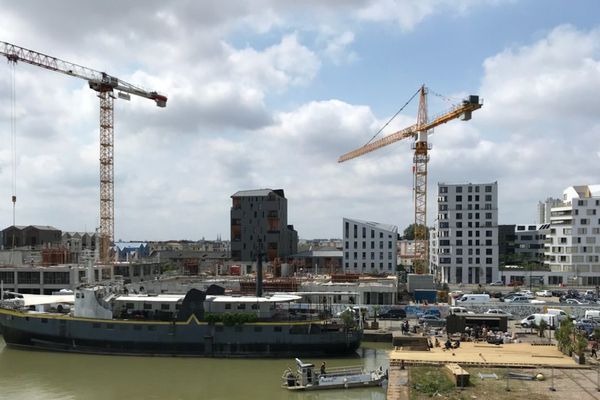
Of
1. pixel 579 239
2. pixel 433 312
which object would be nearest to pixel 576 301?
pixel 433 312

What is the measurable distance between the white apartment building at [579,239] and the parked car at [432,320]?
38.8m

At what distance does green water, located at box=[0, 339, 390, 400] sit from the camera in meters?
29.2

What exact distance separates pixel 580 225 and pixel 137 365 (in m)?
63.4

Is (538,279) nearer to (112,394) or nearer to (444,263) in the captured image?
(444,263)

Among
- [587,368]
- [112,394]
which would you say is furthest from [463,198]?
[112,394]

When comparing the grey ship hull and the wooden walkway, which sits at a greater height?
the wooden walkway

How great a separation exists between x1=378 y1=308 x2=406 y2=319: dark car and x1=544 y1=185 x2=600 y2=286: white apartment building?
3779cm

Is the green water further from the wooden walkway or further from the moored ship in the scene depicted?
the wooden walkway

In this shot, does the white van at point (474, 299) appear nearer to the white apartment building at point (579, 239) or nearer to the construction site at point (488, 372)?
the construction site at point (488, 372)

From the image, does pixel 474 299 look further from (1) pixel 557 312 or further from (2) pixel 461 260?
(2) pixel 461 260

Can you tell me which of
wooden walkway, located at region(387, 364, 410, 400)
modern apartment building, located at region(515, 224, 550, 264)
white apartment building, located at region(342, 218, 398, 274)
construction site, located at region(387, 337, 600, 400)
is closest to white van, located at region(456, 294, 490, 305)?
construction site, located at region(387, 337, 600, 400)

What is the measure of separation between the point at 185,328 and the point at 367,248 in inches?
1625

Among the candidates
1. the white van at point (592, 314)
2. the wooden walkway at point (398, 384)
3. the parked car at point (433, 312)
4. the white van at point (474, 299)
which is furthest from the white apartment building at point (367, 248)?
the wooden walkway at point (398, 384)

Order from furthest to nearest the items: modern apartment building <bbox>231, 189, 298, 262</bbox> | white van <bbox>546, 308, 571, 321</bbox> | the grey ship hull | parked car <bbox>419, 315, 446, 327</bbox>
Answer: modern apartment building <bbox>231, 189, 298, 262</bbox> < parked car <bbox>419, 315, 446, 327</bbox> < white van <bbox>546, 308, 571, 321</bbox> < the grey ship hull
